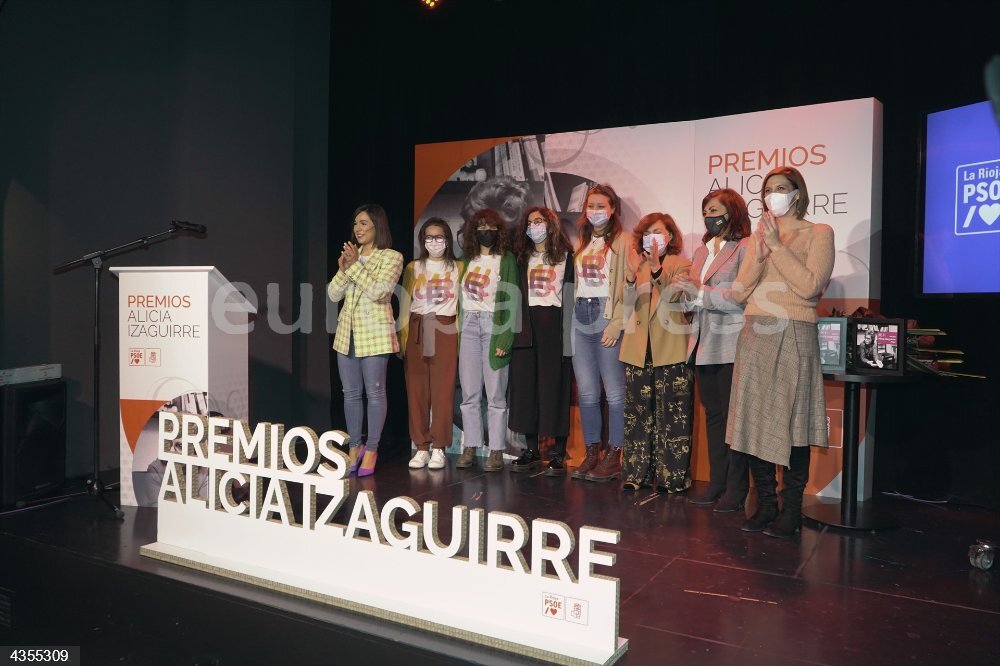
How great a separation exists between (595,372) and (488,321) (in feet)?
2.44

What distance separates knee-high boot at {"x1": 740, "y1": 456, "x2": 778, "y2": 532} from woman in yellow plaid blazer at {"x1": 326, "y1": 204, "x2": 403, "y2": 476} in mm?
2142

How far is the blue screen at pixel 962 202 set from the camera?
366 cm

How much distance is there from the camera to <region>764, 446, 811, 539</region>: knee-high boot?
342cm

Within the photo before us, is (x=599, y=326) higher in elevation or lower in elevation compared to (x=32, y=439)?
higher

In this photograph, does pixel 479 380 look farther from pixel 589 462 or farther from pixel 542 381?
pixel 589 462

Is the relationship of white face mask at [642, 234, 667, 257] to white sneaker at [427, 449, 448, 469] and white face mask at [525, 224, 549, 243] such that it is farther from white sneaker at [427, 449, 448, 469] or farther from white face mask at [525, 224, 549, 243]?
white sneaker at [427, 449, 448, 469]

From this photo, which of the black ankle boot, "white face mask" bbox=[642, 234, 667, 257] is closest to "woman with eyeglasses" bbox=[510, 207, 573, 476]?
"white face mask" bbox=[642, 234, 667, 257]

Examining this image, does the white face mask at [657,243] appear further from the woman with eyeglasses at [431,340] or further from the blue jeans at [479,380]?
the woman with eyeglasses at [431,340]

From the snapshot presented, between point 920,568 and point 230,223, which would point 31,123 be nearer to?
point 230,223

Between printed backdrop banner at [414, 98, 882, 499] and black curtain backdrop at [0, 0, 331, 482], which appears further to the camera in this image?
black curtain backdrop at [0, 0, 331, 482]

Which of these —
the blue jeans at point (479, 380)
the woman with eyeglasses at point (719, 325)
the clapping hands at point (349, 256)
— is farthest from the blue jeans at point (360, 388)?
the woman with eyeglasses at point (719, 325)

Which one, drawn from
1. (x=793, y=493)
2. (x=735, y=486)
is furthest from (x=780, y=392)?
(x=735, y=486)

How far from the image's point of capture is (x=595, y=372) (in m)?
4.57

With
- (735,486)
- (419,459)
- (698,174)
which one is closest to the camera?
(735,486)
